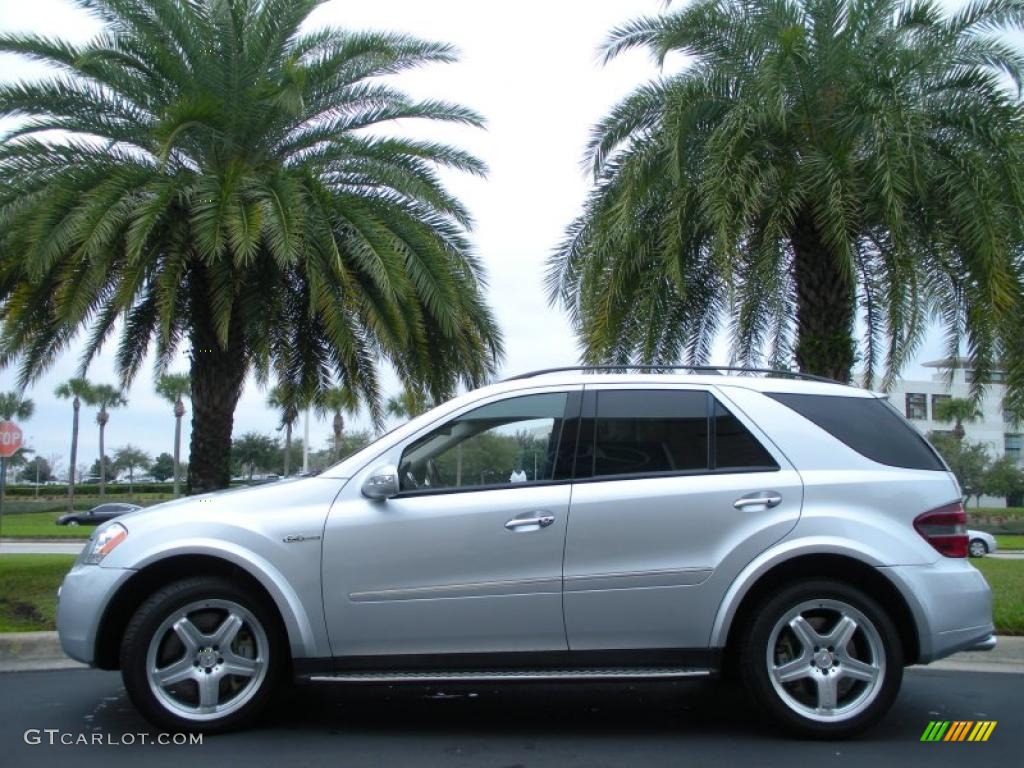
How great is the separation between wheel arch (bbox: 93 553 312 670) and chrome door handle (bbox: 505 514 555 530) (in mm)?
1161

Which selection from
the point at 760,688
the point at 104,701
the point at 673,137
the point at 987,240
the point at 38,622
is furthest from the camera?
the point at 673,137

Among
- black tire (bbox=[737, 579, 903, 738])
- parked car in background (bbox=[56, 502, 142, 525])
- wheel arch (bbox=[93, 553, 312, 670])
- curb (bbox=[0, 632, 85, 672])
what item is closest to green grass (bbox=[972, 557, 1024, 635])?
black tire (bbox=[737, 579, 903, 738])

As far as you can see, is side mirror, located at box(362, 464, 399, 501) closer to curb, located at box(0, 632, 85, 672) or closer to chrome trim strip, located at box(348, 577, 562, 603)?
chrome trim strip, located at box(348, 577, 562, 603)

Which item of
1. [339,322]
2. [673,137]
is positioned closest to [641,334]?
[673,137]

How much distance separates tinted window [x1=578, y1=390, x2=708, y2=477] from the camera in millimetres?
5684

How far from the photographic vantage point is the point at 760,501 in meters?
5.52

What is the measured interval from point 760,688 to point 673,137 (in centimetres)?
650

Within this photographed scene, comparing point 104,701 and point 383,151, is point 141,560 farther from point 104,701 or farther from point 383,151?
point 383,151

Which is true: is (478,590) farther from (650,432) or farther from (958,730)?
(958,730)

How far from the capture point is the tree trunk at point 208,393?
1242cm

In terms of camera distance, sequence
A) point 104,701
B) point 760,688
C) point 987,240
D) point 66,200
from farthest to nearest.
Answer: point 66,200
point 987,240
point 104,701
point 760,688

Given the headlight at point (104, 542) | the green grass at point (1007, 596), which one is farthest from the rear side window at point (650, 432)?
the green grass at point (1007, 596)

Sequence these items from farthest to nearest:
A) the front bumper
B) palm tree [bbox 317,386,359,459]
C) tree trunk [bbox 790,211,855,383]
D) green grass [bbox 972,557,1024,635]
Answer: palm tree [bbox 317,386,359,459], tree trunk [bbox 790,211,855,383], green grass [bbox 972,557,1024,635], the front bumper

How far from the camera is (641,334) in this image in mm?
11805
